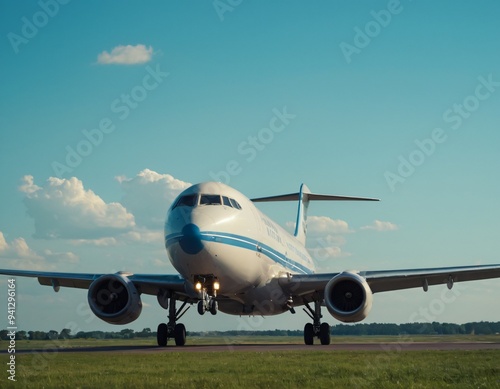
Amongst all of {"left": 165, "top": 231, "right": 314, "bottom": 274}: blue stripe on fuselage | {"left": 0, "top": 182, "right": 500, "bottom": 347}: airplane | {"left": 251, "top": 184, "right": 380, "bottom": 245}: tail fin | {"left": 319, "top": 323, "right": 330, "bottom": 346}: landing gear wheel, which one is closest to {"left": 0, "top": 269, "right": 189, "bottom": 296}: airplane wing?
{"left": 0, "top": 182, "right": 500, "bottom": 347}: airplane

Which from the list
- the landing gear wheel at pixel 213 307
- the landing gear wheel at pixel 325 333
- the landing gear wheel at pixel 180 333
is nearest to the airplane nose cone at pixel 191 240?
the landing gear wheel at pixel 213 307

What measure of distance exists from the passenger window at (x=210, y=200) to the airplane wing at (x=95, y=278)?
4804 millimetres

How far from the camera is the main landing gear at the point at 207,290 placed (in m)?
22.1

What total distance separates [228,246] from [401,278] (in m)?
8.67

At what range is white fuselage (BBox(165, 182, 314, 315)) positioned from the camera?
21359mm

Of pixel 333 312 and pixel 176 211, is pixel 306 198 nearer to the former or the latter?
pixel 333 312

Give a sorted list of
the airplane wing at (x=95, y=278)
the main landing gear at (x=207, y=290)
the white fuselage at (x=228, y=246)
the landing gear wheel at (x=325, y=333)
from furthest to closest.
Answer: the landing gear wheel at (x=325, y=333) → the airplane wing at (x=95, y=278) → the main landing gear at (x=207, y=290) → the white fuselage at (x=228, y=246)

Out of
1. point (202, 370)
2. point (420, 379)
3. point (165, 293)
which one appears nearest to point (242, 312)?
point (165, 293)

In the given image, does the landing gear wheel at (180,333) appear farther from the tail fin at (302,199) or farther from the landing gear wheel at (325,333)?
the tail fin at (302,199)

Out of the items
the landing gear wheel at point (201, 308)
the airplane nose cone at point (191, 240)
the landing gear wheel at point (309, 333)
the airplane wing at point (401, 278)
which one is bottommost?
the landing gear wheel at point (309, 333)

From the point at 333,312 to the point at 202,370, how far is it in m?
13.0

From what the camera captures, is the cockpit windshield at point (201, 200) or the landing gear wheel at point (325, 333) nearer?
the cockpit windshield at point (201, 200)

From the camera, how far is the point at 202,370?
513 inches

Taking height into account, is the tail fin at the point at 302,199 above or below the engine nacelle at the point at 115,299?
above
